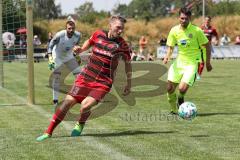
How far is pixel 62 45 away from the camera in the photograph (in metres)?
14.7

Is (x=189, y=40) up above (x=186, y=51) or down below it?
above

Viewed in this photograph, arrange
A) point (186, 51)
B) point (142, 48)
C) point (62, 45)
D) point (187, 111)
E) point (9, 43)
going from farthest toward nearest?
point (142, 48), point (9, 43), point (62, 45), point (186, 51), point (187, 111)

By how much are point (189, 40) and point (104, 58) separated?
302 cm

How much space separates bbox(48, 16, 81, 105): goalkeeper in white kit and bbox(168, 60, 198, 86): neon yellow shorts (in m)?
2.84

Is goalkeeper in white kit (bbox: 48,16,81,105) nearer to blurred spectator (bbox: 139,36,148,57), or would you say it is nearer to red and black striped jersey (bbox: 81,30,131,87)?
red and black striped jersey (bbox: 81,30,131,87)

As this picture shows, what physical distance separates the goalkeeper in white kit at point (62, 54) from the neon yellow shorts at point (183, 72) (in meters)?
2.84

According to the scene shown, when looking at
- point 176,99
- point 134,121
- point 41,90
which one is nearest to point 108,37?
point 134,121

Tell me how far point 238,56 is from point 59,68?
3113 cm

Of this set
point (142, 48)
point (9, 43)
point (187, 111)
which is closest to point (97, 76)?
point (187, 111)

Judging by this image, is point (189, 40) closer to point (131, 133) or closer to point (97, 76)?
point (131, 133)

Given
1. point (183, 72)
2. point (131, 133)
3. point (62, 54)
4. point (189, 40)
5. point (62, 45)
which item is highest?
point (189, 40)

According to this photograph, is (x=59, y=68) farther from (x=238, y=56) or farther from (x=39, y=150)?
(x=238, y=56)

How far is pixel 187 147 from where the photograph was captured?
29.4 feet

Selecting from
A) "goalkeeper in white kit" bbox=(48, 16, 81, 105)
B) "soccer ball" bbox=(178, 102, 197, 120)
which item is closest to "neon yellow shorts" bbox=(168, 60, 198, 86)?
"soccer ball" bbox=(178, 102, 197, 120)
